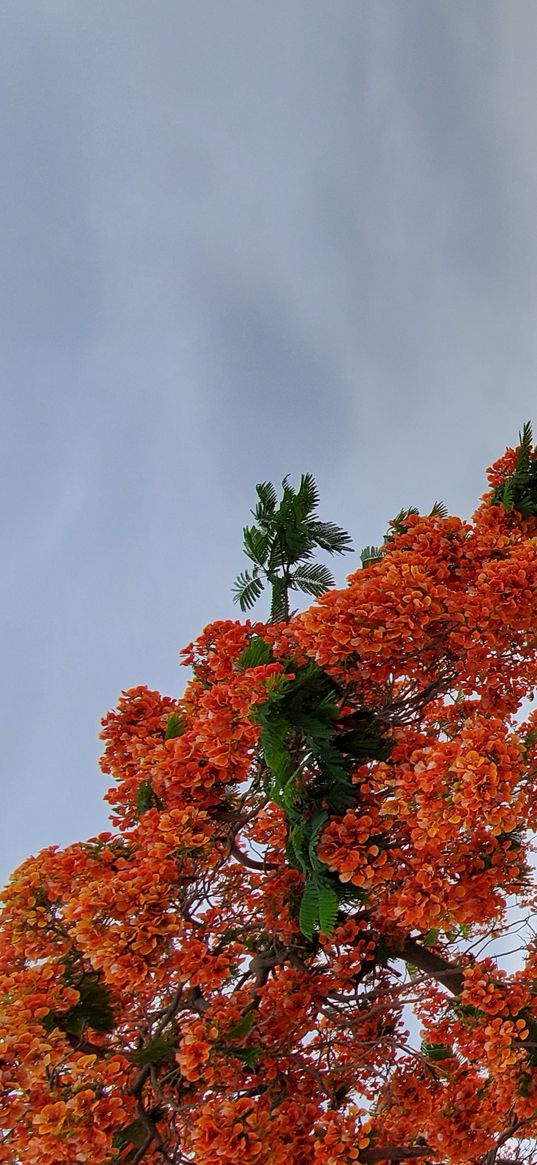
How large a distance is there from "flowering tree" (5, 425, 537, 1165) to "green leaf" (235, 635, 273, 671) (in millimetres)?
15

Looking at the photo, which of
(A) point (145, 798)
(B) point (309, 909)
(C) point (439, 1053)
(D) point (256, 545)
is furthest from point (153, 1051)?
(D) point (256, 545)

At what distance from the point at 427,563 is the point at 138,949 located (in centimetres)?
235

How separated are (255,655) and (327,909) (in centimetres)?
118

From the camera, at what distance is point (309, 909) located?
3.50 m

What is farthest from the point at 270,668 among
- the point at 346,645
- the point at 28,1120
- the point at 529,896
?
the point at 529,896

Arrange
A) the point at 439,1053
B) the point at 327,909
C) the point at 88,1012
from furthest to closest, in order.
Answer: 1. the point at 439,1053
2. the point at 88,1012
3. the point at 327,909

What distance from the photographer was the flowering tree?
3111mm

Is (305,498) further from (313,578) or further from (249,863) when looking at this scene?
(249,863)

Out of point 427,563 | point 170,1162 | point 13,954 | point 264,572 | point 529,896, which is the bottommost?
point 170,1162

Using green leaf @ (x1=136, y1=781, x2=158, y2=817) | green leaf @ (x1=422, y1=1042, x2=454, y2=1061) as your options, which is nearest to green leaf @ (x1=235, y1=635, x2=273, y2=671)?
green leaf @ (x1=136, y1=781, x2=158, y2=817)

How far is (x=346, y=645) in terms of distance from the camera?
3.46m

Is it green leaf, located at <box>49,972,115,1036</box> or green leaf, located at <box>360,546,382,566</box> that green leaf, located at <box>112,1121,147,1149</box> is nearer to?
green leaf, located at <box>49,972,115,1036</box>

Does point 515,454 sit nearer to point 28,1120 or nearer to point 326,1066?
point 326,1066

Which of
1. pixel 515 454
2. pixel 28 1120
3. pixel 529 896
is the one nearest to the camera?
pixel 28 1120
